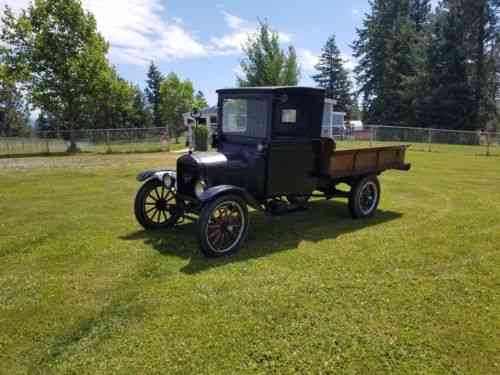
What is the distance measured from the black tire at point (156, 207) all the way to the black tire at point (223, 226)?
978mm

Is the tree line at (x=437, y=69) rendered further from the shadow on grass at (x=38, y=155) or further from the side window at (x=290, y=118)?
the side window at (x=290, y=118)

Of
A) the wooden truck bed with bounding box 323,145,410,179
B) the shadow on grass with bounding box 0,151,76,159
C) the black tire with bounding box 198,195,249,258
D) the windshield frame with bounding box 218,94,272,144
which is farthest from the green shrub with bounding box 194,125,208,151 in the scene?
the black tire with bounding box 198,195,249,258

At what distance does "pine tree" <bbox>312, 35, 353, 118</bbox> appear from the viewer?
44.6 meters

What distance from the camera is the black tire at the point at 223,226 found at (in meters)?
3.84

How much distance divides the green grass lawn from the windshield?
142 centimetres

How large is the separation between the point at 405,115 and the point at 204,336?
37.7 metres

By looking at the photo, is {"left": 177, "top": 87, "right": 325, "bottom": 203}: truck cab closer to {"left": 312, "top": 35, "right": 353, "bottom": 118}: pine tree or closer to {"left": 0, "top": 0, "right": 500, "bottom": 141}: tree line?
{"left": 0, "top": 0, "right": 500, "bottom": 141}: tree line

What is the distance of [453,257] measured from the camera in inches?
160

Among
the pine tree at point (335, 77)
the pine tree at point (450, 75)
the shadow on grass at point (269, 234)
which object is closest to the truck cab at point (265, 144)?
the shadow on grass at point (269, 234)

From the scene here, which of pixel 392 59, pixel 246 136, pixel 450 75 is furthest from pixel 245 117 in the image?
pixel 392 59

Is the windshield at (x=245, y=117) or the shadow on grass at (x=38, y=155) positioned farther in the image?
the shadow on grass at (x=38, y=155)

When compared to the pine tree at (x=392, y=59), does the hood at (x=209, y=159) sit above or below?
below

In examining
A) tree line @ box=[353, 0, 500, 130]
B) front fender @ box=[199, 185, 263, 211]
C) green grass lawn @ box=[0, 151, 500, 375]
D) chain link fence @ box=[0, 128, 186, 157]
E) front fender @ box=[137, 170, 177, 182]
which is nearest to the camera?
green grass lawn @ box=[0, 151, 500, 375]

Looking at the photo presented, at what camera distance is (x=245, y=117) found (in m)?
4.84
